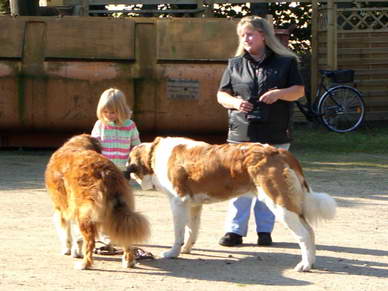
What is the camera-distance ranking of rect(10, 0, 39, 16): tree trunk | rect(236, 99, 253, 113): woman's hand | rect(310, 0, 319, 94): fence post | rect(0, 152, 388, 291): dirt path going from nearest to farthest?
rect(0, 152, 388, 291): dirt path < rect(236, 99, 253, 113): woman's hand < rect(10, 0, 39, 16): tree trunk < rect(310, 0, 319, 94): fence post

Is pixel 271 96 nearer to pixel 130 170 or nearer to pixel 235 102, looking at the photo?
pixel 235 102

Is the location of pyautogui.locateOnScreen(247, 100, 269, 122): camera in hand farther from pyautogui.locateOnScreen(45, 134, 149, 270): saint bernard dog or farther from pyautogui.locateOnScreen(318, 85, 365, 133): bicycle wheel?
pyautogui.locateOnScreen(318, 85, 365, 133): bicycle wheel

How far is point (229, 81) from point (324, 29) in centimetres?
1051

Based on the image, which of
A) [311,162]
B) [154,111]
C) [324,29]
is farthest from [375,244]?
[324,29]

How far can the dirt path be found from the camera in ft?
21.7

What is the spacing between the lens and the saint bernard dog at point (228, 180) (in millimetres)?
6945

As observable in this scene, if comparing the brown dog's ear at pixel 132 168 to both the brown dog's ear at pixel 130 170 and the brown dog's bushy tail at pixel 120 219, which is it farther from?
the brown dog's bushy tail at pixel 120 219

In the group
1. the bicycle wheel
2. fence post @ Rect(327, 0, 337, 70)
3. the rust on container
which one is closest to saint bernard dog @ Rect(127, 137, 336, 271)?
the rust on container

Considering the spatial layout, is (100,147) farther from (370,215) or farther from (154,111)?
(154,111)

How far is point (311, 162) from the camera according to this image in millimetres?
13164

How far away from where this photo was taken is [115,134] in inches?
302

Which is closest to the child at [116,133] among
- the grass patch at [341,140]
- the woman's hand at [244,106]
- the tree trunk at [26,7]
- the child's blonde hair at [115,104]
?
the child's blonde hair at [115,104]

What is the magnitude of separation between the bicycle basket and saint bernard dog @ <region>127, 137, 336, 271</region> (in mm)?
10032

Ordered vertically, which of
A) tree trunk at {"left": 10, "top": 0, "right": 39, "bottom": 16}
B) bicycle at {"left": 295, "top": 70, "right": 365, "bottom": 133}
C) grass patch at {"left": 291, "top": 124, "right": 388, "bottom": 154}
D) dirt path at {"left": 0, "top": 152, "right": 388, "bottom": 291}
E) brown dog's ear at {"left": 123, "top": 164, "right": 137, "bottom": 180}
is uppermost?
tree trunk at {"left": 10, "top": 0, "right": 39, "bottom": 16}
